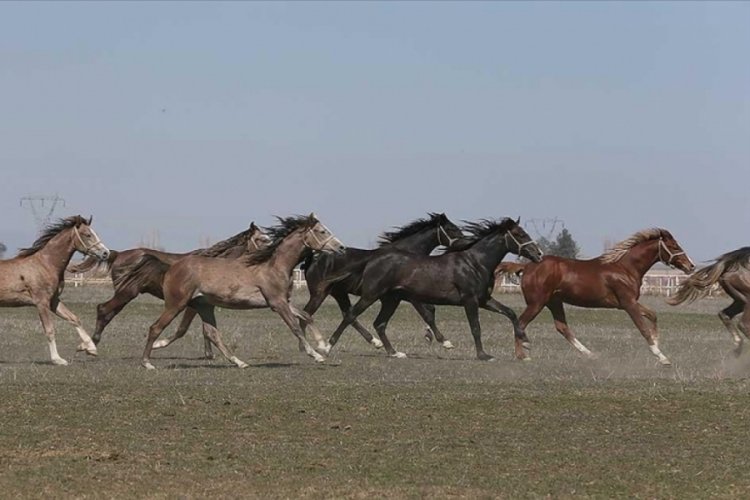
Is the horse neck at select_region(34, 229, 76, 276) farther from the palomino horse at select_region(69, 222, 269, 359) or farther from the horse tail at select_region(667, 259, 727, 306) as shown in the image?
the horse tail at select_region(667, 259, 727, 306)

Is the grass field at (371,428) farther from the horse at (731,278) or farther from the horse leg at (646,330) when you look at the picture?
the horse at (731,278)

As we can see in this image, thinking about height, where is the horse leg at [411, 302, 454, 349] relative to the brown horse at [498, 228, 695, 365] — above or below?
below

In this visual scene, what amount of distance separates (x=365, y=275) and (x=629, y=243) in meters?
4.13

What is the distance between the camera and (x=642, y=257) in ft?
71.6

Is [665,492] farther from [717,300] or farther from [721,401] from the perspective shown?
[717,300]

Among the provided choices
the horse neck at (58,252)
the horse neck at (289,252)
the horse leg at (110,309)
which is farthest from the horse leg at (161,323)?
the horse leg at (110,309)

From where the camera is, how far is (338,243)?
63.3 ft

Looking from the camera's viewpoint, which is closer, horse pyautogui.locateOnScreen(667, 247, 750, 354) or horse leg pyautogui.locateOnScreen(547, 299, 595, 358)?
horse leg pyautogui.locateOnScreen(547, 299, 595, 358)

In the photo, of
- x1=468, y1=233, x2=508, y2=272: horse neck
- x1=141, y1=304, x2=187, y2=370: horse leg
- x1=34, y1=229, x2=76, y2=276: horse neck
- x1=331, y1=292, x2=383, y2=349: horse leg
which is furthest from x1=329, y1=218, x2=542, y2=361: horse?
x1=34, y1=229, x2=76, y2=276: horse neck

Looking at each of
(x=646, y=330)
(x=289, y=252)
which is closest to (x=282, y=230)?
(x=289, y=252)

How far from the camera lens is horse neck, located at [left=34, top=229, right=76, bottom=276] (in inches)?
752

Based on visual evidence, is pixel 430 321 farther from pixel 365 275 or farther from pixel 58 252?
pixel 58 252

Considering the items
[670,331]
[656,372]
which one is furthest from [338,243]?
[670,331]

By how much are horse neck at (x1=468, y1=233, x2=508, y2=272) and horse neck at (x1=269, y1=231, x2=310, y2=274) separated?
3677mm
